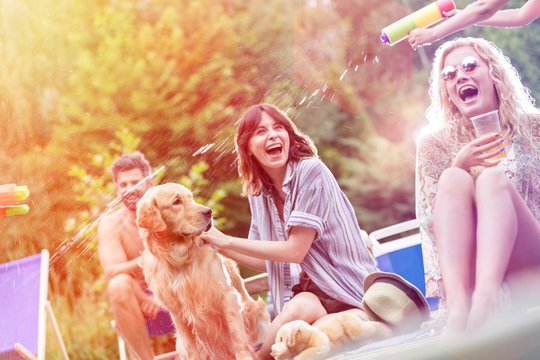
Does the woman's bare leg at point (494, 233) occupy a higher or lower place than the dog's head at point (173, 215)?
lower

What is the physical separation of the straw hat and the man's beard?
0.45 m

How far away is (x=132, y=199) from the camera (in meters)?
1.55

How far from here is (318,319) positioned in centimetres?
153

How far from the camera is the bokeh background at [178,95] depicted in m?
1.59

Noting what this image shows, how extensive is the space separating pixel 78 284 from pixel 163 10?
0.55 meters

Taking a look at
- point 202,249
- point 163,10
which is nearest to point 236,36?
point 163,10

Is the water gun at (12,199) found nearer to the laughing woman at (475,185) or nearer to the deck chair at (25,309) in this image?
the deck chair at (25,309)

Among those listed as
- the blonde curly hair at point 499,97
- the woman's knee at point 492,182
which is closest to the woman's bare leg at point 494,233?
the woman's knee at point 492,182

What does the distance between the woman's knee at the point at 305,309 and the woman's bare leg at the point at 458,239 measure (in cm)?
23

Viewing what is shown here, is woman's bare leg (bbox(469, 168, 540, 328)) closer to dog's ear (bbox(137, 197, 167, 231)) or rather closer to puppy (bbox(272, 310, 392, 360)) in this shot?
puppy (bbox(272, 310, 392, 360))

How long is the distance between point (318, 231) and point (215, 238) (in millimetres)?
192

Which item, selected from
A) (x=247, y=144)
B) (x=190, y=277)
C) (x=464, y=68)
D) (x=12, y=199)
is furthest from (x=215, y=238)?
(x=464, y=68)

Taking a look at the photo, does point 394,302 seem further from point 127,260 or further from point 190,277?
point 127,260

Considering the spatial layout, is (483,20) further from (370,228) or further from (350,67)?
(370,228)
